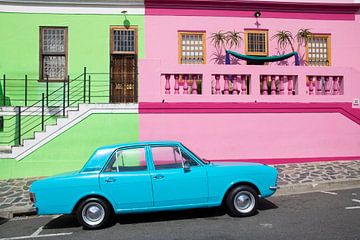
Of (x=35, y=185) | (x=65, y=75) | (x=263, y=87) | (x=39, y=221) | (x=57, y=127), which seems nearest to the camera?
(x=35, y=185)

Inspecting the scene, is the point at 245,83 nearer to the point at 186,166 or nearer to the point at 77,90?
the point at 186,166

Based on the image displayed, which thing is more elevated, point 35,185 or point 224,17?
point 224,17

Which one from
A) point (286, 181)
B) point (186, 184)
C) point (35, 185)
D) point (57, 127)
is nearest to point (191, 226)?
point (186, 184)

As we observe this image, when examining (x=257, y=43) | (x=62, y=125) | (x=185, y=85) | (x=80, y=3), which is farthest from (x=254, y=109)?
(x=80, y=3)

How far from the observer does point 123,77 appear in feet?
42.0

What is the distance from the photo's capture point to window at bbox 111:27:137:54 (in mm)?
12680

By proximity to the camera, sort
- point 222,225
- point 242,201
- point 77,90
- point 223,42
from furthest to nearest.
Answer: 1. point 223,42
2. point 77,90
3. point 242,201
4. point 222,225

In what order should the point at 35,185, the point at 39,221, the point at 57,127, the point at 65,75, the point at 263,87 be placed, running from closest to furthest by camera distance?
the point at 35,185
the point at 39,221
the point at 57,127
the point at 263,87
the point at 65,75

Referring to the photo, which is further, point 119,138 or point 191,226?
point 119,138

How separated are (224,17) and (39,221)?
366 inches

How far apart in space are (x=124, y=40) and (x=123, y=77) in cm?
130

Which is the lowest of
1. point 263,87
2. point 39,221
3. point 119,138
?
point 39,221

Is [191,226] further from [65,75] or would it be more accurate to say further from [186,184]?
[65,75]

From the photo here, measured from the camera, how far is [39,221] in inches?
273
